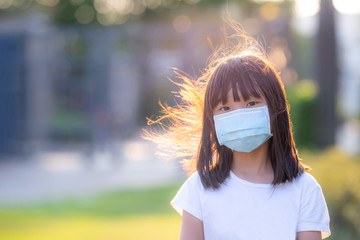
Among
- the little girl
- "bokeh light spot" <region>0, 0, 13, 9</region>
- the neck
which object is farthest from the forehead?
"bokeh light spot" <region>0, 0, 13, 9</region>

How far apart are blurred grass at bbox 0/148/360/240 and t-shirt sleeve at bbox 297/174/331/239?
232 cm

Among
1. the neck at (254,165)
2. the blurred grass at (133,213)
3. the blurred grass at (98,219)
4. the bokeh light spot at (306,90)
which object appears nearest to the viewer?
the neck at (254,165)

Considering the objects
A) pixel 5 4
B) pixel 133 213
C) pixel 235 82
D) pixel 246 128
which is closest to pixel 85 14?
pixel 5 4

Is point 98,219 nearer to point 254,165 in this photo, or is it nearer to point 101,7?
point 254,165

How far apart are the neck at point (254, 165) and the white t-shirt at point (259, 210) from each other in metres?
0.05

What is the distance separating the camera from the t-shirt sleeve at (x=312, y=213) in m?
2.09

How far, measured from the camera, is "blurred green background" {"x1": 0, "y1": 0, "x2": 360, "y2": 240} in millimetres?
6523

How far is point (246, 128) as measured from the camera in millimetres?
2096

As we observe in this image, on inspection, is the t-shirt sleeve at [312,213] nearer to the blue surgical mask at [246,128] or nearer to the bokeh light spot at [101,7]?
the blue surgical mask at [246,128]

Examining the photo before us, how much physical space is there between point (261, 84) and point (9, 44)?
36.7 ft

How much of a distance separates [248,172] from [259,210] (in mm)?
178

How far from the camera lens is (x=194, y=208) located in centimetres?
217

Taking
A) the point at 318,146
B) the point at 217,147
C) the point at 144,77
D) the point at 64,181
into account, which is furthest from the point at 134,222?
the point at 144,77

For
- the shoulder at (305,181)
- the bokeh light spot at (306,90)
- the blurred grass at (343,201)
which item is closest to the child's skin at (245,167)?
the shoulder at (305,181)
